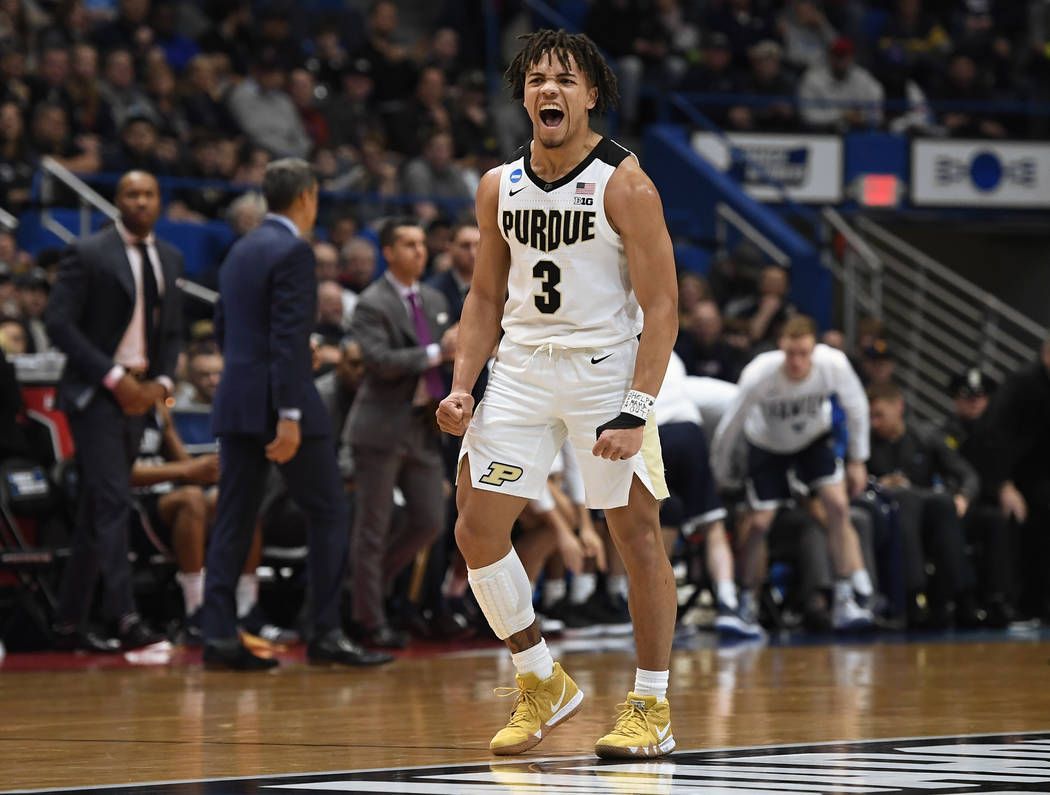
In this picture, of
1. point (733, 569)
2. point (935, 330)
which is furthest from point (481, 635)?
point (935, 330)

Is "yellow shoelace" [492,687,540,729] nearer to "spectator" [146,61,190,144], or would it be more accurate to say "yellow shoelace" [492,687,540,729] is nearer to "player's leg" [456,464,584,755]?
"player's leg" [456,464,584,755]

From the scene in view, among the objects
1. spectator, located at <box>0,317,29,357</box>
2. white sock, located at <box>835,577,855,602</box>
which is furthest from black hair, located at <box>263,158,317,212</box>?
white sock, located at <box>835,577,855,602</box>

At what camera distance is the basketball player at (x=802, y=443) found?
1031 cm

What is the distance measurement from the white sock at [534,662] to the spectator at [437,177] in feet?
32.1

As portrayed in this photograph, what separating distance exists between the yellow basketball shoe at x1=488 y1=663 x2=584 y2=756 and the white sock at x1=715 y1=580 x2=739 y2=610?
4.85 meters

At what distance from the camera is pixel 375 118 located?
1605 cm

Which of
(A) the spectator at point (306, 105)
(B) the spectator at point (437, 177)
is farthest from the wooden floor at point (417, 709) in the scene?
(A) the spectator at point (306, 105)

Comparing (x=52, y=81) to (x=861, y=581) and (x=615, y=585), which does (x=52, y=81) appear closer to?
(x=615, y=585)

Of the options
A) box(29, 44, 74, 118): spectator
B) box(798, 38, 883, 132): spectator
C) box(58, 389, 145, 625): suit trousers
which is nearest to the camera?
box(58, 389, 145, 625): suit trousers

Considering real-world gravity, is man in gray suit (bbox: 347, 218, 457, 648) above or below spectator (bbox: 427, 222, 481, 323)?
below

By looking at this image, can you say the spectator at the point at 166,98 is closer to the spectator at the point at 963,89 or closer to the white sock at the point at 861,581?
the white sock at the point at 861,581

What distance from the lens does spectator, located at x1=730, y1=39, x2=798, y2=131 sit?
59.5ft

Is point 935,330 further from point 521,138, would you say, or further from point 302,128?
point 302,128

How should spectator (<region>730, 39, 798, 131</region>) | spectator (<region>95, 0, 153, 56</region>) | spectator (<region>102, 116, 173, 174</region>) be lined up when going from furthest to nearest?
spectator (<region>730, 39, 798, 131</region>) → spectator (<region>95, 0, 153, 56</region>) → spectator (<region>102, 116, 173, 174</region>)
